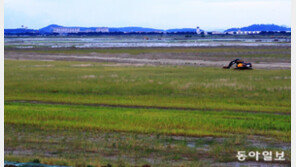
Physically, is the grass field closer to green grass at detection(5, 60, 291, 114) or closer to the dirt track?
green grass at detection(5, 60, 291, 114)

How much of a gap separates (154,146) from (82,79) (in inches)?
912

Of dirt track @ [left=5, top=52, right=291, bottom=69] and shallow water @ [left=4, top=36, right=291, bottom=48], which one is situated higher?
dirt track @ [left=5, top=52, right=291, bottom=69]

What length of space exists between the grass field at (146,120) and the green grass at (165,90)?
0.06 m

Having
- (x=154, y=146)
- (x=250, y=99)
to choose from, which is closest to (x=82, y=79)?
(x=250, y=99)

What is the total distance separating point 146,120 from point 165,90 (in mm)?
11457

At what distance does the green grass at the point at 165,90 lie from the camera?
25.7m

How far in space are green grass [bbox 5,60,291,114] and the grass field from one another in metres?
0.06

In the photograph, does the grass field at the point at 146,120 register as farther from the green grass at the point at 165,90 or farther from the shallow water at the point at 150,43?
the shallow water at the point at 150,43

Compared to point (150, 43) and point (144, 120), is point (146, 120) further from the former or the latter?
point (150, 43)

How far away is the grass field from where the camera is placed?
1435cm

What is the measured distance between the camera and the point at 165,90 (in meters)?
31.0

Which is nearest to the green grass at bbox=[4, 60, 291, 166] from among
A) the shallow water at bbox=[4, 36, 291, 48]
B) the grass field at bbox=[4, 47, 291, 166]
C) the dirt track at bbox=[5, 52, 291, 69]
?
the grass field at bbox=[4, 47, 291, 166]

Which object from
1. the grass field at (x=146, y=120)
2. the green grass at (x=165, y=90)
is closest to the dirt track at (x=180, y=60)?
the green grass at (x=165, y=90)

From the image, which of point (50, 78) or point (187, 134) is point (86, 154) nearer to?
point (187, 134)
